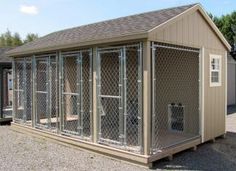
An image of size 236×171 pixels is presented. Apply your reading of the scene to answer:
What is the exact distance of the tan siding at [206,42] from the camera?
21.0 ft

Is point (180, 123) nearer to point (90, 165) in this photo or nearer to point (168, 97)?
point (168, 97)

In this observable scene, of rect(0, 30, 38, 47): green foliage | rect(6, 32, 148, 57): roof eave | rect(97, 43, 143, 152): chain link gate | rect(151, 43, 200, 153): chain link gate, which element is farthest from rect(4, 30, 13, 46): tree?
rect(151, 43, 200, 153): chain link gate

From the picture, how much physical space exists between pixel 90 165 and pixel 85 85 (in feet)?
13.4

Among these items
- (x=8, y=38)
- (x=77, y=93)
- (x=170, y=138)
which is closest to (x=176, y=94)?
(x=170, y=138)

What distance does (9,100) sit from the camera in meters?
14.3

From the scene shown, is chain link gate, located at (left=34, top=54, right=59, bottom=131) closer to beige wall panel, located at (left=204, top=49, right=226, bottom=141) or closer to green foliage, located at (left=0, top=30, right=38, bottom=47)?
beige wall panel, located at (left=204, top=49, right=226, bottom=141)

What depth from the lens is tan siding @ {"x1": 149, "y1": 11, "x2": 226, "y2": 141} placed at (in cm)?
641

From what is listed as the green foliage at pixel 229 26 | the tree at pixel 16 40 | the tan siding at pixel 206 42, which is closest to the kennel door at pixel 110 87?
the tan siding at pixel 206 42

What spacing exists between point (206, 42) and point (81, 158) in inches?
165

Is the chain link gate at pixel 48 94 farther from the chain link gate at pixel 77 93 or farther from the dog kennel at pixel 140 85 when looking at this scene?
the chain link gate at pixel 77 93

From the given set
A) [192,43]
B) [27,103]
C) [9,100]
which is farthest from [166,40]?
[9,100]

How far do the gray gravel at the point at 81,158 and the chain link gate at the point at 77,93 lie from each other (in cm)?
69

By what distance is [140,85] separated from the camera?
591cm

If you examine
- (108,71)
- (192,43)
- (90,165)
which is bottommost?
(90,165)
